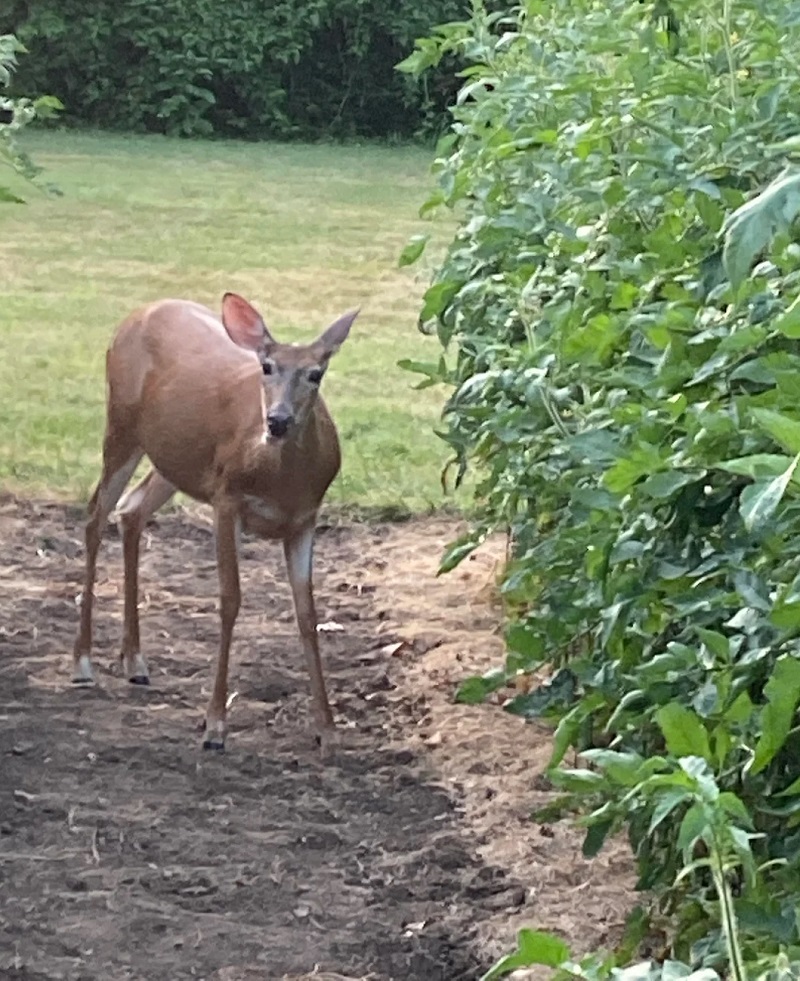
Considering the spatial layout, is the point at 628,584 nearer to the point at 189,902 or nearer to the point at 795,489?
the point at 795,489

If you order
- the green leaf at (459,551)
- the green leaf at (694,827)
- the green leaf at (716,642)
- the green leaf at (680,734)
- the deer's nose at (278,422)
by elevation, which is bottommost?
the deer's nose at (278,422)

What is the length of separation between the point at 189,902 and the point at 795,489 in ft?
8.40

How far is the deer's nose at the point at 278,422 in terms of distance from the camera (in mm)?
5355

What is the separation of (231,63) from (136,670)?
2051 cm

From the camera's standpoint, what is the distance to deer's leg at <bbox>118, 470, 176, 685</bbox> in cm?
601

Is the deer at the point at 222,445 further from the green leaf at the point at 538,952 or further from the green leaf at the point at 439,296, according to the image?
the green leaf at the point at 538,952

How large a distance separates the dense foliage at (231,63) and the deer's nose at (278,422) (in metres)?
20.6

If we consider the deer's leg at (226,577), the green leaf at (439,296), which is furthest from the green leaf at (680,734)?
the deer's leg at (226,577)

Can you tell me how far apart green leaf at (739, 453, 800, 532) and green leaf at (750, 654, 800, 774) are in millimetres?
233

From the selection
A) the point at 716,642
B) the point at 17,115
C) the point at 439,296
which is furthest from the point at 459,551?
the point at 17,115

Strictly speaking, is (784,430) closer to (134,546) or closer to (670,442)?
(670,442)

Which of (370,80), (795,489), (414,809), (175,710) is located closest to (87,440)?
(175,710)

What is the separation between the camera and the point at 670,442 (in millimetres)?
2898

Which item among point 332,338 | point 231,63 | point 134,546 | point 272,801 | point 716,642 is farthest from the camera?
point 231,63
